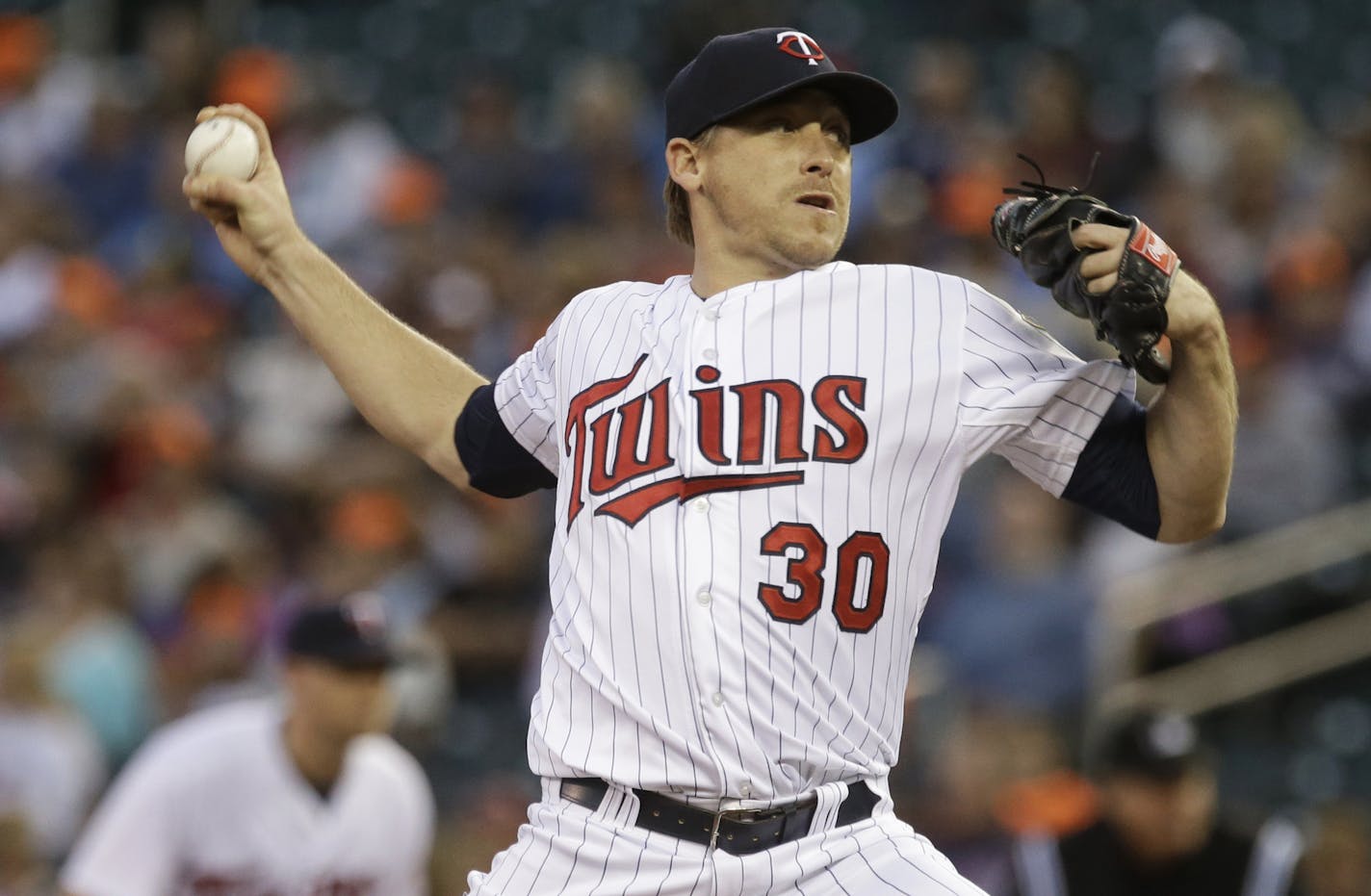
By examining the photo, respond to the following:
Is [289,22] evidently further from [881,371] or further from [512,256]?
[881,371]

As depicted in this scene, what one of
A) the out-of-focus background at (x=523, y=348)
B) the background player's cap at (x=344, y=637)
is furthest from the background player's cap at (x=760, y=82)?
the out-of-focus background at (x=523, y=348)

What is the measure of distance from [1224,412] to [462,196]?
7.10 m

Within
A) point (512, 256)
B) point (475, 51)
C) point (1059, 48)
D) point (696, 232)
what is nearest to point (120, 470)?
point (512, 256)

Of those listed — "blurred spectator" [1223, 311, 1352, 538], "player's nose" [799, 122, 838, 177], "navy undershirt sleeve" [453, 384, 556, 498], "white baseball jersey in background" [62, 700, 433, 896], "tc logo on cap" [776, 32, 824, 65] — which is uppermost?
"tc logo on cap" [776, 32, 824, 65]

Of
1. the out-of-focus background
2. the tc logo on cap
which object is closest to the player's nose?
the tc logo on cap

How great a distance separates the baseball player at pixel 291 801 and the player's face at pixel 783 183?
7.52 ft

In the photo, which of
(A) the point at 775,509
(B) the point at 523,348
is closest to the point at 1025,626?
(B) the point at 523,348

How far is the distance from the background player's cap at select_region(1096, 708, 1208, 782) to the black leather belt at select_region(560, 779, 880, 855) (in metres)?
2.32

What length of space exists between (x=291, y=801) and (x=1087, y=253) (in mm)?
3040

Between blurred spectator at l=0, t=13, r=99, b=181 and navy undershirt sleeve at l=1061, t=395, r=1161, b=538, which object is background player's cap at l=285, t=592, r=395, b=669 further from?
blurred spectator at l=0, t=13, r=99, b=181

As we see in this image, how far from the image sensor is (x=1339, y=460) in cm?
712

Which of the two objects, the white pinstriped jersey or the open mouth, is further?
the open mouth

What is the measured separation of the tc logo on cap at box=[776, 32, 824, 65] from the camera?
302cm

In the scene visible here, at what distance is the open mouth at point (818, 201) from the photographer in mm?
3025
